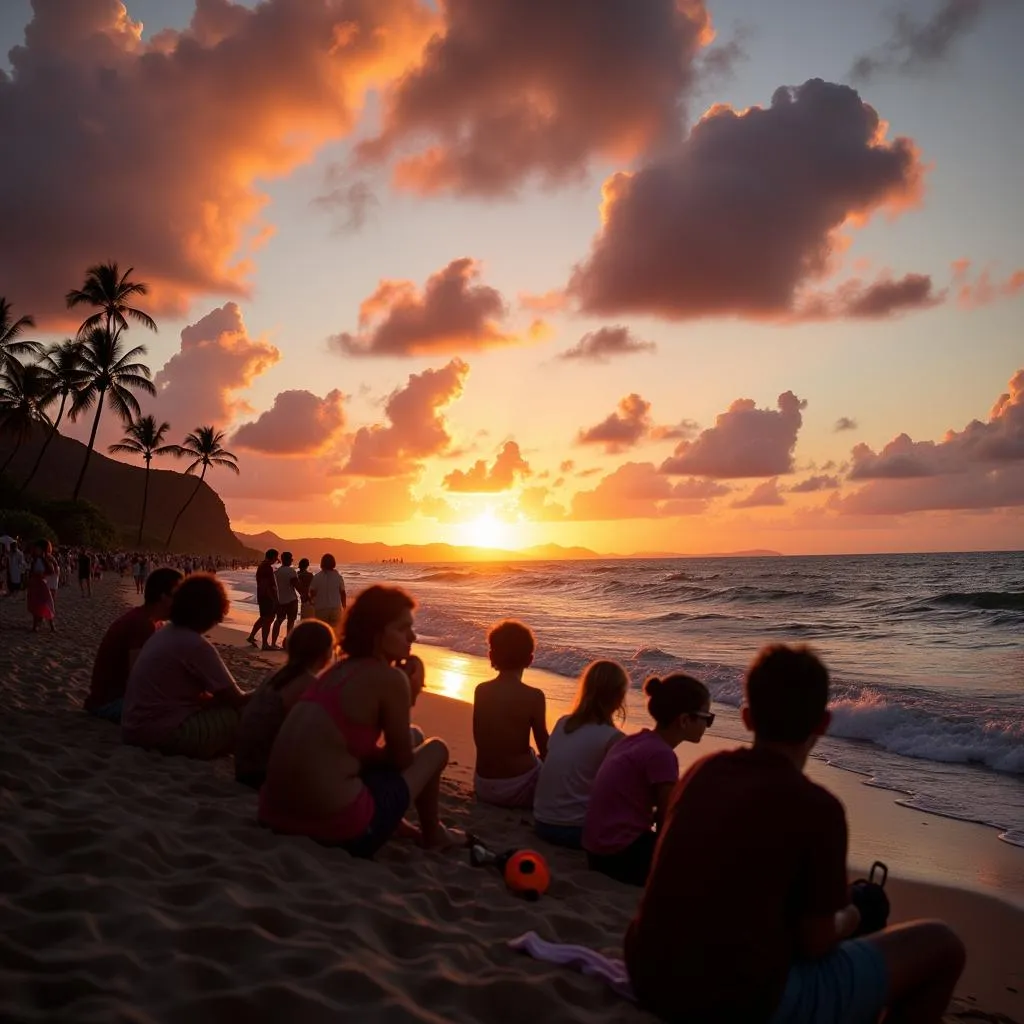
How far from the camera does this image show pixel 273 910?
301 centimetres

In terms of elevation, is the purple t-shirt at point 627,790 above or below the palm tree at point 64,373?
below

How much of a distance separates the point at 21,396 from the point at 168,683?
42.4m

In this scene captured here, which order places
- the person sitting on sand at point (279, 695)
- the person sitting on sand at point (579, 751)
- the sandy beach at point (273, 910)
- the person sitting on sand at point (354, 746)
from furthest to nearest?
the person sitting on sand at point (279, 695) < the person sitting on sand at point (579, 751) < the person sitting on sand at point (354, 746) < the sandy beach at point (273, 910)

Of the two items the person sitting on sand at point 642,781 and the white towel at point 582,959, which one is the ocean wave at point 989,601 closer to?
the person sitting on sand at point 642,781

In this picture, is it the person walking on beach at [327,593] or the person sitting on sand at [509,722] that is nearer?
the person sitting on sand at [509,722]

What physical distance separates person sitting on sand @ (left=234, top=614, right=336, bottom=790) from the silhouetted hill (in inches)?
4493

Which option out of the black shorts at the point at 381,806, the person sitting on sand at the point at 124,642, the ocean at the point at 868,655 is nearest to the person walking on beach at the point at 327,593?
the ocean at the point at 868,655

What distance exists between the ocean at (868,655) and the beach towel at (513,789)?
2031 millimetres

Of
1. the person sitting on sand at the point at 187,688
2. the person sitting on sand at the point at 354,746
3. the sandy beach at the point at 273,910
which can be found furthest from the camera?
the person sitting on sand at the point at 187,688

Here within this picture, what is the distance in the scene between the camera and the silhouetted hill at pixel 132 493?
120m

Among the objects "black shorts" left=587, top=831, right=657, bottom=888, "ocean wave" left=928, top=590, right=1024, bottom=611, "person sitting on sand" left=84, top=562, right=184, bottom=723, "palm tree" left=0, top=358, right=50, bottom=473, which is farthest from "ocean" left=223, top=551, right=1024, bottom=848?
"palm tree" left=0, top=358, right=50, bottom=473

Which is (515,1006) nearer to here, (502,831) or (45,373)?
(502,831)

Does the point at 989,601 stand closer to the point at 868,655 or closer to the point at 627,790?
the point at 868,655

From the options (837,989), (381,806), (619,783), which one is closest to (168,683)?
(381,806)
